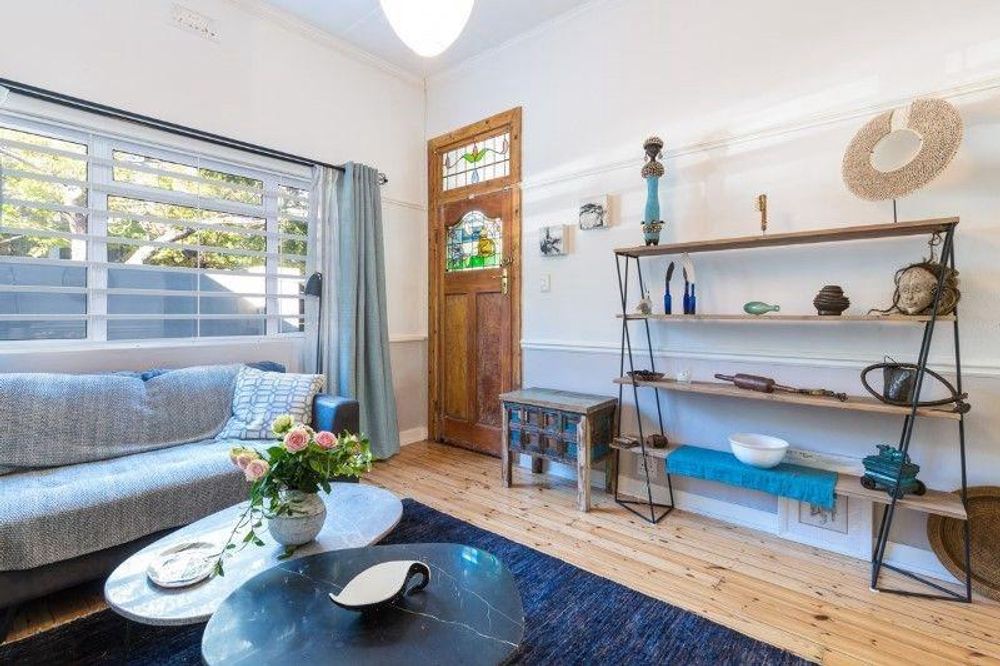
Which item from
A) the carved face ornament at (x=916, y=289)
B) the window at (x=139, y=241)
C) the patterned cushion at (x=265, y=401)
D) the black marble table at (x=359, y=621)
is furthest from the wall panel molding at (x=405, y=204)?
the carved face ornament at (x=916, y=289)

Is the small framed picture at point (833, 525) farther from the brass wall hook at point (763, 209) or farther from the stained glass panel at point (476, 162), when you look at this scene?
the stained glass panel at point (476, 162)

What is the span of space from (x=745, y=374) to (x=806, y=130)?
1218 millimetres

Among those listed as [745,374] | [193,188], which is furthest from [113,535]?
[745,374]

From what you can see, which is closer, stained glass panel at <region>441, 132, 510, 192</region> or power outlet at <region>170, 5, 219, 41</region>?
power outlet at <region>170, 5, 219, 41</region>

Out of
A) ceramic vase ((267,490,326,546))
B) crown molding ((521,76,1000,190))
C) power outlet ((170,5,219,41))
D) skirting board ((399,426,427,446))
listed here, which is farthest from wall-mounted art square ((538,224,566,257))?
power outlet ((170,5,219,41))

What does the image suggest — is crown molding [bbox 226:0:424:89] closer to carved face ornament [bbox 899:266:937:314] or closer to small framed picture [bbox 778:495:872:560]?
carved face ornament [bbox 899:266:937:314]

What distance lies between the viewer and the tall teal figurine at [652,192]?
2586mm

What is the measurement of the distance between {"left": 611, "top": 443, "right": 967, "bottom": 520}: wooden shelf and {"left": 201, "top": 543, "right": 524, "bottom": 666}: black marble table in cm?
159

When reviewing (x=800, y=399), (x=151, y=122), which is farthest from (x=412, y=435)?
(x=800, y=399)

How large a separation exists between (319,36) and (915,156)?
3551 mm

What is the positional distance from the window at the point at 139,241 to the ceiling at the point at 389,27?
1088 millimetres

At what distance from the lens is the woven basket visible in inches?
74.9

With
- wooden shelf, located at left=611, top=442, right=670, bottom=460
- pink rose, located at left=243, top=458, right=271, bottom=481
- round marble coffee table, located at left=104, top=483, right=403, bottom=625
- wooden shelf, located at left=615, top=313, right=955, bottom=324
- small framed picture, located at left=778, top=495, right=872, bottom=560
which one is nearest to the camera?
round marble coffee table, located at left=104, top=483, right=403, bottom=625

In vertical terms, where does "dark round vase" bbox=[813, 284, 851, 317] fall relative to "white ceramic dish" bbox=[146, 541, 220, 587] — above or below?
above
